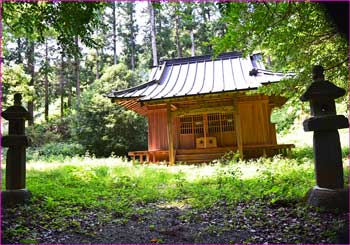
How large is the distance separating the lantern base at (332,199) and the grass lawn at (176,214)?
0.47 ft

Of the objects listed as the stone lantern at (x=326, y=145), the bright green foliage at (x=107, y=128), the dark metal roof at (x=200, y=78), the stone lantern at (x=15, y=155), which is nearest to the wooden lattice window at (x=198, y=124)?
the dark metal roof at (x=200, y=78)

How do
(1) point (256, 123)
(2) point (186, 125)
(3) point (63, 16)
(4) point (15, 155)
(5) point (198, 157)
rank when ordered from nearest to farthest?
(3) point (63, 16)
(4) point (15, 155)
(1) point (256, 123)
(5) point (198, 157)
(2) point (186, 125)

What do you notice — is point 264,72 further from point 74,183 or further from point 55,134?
point 55,134

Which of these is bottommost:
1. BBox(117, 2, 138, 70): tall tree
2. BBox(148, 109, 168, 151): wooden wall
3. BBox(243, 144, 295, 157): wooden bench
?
BBox(243, 144, 295, 157): wooden bench

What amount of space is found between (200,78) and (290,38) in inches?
363

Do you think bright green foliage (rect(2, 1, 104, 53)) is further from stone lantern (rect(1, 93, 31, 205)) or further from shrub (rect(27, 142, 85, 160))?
shrub (rect(27, 142, 85, 160))

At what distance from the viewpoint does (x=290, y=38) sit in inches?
202

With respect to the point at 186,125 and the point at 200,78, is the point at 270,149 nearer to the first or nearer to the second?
the point at 186,125

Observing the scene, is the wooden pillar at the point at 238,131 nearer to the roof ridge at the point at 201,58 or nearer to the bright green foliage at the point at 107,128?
the roof ridge at the point at 201,58

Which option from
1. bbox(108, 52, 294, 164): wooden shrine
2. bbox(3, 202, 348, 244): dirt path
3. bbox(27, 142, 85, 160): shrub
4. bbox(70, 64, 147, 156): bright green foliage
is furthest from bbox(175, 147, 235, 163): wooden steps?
bbox(3, 202, 348, 244): dirt path

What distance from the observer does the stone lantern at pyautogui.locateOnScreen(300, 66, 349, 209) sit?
4016 millimetres

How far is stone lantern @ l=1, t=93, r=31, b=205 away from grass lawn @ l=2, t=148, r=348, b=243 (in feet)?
1.00

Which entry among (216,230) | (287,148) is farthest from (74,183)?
(287,148)

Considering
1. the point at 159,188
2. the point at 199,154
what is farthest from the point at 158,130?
the point at 159,188
